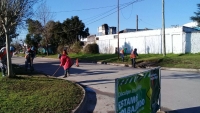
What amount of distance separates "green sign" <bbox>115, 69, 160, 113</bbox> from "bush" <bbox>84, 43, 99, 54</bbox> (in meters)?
31.6

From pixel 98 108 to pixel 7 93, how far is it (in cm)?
309

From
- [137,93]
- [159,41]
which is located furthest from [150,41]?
[137,93]

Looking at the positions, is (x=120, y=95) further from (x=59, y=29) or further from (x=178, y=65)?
(x=59, y=29)

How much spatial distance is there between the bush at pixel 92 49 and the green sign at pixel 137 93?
3160 centimetres

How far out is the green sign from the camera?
4.15m

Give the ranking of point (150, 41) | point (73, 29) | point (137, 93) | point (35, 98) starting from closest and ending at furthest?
1. point (137, 93)
2. point (35, 98)
3. point (150, 41)
4. point (73, 29)

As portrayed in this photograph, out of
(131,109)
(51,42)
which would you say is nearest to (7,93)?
(131,109)

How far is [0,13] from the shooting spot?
9508mm

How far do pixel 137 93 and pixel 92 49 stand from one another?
32.8m

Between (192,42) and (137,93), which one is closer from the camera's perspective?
(137,93)

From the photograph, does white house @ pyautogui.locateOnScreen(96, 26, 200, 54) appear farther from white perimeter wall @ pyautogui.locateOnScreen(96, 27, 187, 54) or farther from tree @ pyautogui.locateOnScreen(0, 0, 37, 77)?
tree @ pyautogui.locateOnScreen(0, 0, 37, 77)

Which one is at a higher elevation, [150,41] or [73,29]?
[73,29]

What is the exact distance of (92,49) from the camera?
3741cm

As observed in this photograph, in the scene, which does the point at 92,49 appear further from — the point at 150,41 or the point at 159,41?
the point at 159,41
